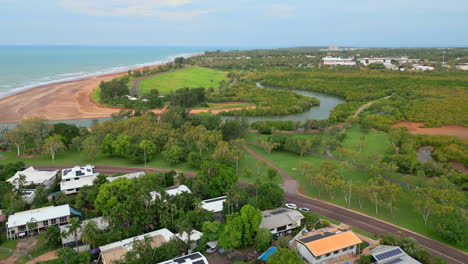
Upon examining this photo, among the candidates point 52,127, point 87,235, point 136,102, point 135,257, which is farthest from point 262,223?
point 136,102

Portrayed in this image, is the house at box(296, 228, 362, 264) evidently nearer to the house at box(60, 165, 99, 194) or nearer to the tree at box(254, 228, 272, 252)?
the tree at box(254, 228, 272, 252)

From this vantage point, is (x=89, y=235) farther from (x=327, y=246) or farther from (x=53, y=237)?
(x=327, y=246)

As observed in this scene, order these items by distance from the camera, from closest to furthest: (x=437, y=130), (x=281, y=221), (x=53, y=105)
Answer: (x=281, y=221) → (x=437, y=130) → (x=53, y=105)

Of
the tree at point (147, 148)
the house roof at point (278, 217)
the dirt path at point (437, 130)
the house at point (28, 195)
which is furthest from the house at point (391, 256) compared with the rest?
the dirt path at point (437, 130)

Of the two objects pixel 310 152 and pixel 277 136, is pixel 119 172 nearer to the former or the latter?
pixel 277 136

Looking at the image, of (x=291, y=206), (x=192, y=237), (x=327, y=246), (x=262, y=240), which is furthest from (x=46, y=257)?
(x=291, y=206)

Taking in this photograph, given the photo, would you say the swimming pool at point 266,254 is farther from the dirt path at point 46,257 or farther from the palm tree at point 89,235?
the dirt path at point 46,257
